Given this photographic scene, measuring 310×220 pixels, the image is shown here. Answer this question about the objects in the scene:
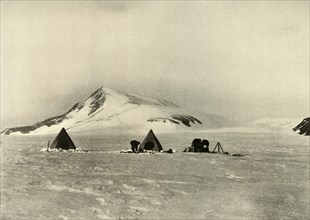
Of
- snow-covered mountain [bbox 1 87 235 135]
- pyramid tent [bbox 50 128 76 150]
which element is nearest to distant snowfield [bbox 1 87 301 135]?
snow-covered mountain [bbox 1 87 235 135]

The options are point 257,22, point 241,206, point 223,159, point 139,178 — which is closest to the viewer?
point 241,206

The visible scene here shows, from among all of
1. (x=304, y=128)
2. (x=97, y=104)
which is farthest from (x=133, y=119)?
(x=304, y=128)

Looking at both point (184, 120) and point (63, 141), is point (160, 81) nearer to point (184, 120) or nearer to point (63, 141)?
point (184, 120)

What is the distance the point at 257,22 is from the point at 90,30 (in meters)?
2.51

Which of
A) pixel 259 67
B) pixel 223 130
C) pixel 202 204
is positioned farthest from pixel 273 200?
pixel 259 67

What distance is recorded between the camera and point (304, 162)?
21.5ft

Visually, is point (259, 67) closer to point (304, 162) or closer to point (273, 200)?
point (304, 162)

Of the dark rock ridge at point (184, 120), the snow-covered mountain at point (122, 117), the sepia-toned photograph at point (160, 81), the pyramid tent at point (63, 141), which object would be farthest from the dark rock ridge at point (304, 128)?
the pyramid tent at point (63, 141)

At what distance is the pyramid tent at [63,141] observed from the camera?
7.30 meters

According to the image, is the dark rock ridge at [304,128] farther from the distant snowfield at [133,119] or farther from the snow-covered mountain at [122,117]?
the snow-covered mountain at [122,117]

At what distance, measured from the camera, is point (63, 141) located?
7578 millimetres

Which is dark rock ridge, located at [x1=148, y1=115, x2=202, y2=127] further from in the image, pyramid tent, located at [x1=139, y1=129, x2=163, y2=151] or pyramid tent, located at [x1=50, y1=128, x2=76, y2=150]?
pyramid tent, located at [x1=50, y1=128, x2=76, y2=150]

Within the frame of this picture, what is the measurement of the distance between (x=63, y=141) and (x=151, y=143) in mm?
1466

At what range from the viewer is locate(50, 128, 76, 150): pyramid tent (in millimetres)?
7295
